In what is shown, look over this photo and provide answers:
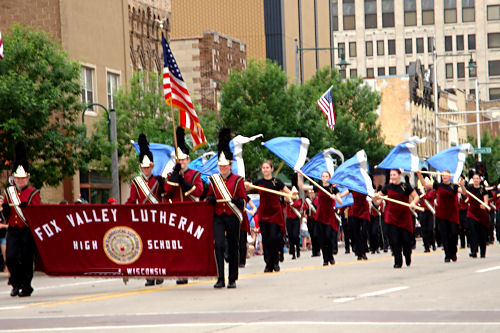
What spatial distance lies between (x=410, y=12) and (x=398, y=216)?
114 meters

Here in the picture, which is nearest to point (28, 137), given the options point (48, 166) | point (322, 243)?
point (48, 166)

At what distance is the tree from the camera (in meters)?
28.3

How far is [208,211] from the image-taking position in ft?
52.7

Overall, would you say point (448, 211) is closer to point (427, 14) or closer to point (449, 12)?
point (427, 14)

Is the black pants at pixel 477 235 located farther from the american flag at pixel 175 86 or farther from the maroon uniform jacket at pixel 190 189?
the maroon uniform jacket at pixel 190 189

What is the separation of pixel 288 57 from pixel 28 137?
4474 centimetres

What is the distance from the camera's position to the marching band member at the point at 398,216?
20.8 m

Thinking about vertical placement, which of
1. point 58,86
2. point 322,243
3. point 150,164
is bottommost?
point 322,243

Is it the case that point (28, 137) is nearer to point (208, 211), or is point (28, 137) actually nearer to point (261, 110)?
point (208, 211)

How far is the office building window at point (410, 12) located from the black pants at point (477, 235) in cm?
10898

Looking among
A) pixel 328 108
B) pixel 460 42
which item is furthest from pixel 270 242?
pixel 460 42

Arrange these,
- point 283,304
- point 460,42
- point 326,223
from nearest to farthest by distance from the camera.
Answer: point 283,304
point 326,223
point 460,42

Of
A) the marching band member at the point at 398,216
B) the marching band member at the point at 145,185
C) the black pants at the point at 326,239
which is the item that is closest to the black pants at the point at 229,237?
the marching band member at the point at 145,185

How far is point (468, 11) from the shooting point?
134m
